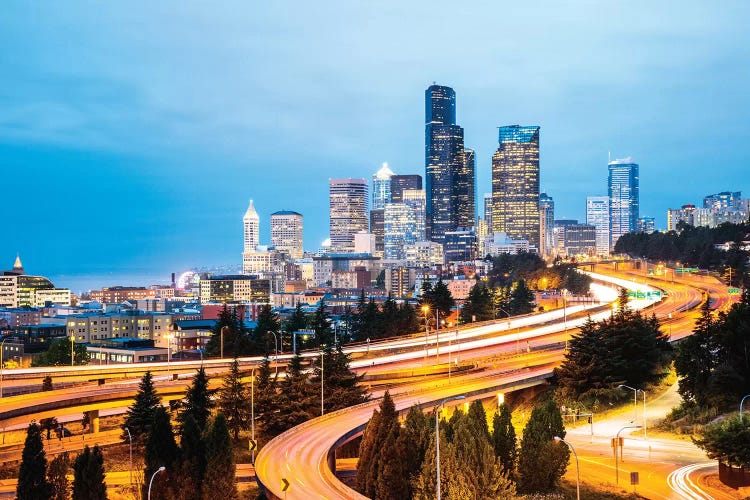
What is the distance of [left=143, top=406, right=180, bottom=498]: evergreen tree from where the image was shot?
3931 centimetres

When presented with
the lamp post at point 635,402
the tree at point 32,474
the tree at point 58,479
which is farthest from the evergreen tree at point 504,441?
the tree at point 32,474

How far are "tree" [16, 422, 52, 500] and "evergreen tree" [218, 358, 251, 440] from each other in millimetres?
17052

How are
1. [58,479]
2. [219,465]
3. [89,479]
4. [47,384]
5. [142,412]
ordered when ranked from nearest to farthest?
1. [89,479]
2. [219,465]
3. [58,479]
4. [142,412]
5. [47,384]

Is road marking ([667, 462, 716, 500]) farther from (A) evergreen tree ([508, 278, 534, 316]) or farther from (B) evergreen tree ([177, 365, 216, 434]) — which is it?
(A) evergreen tree ([508, 278, 534, 316])

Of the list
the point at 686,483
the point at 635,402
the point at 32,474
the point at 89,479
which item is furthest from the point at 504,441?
the point at 32,474

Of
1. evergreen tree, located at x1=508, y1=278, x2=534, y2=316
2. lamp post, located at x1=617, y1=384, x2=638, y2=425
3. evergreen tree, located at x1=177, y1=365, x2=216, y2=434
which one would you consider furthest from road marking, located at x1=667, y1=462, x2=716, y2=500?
evergreen tree, located at x1=508, y1=278, x2=534, y2=316

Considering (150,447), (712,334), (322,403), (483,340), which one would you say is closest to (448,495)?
(150,447)

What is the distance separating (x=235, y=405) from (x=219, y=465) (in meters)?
15.5

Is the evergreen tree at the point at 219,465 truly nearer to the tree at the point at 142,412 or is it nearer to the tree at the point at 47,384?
the tree at the point at 142,412

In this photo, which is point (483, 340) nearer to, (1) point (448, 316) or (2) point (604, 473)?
(1) point (448, 316)

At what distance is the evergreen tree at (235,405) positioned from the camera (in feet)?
180

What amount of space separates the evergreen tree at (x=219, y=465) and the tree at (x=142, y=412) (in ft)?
37.2

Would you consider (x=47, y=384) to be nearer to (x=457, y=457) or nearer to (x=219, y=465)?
(x=219, y=465)

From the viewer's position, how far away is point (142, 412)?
50.9 m
